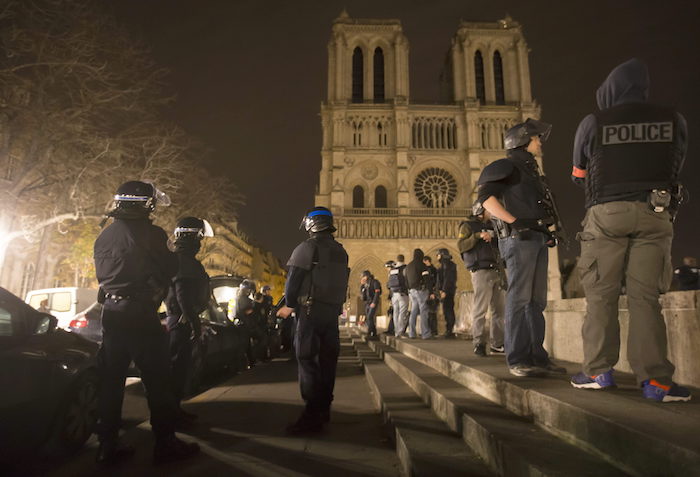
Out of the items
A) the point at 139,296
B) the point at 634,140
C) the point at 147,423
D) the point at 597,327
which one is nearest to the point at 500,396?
the point at 597,327

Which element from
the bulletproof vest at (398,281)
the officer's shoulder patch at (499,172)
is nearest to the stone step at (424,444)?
the officer's shoulder patch at (499,172)

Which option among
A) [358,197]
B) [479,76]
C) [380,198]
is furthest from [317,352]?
[479,76]

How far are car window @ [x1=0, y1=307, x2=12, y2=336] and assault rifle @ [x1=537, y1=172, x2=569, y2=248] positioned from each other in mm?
3754

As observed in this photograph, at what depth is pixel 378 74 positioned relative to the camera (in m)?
38.4

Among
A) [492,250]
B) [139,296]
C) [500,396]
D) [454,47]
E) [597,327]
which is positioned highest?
[454,47]

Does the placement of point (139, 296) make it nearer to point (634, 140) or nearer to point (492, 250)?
point (634, 140)

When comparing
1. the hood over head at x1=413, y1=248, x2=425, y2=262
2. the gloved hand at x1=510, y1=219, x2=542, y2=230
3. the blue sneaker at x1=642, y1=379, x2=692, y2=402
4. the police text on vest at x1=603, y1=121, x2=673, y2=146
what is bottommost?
the blue sneaker at x1=642, y1=379, x2=692, y2=402

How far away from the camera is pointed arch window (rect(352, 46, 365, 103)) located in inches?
1497

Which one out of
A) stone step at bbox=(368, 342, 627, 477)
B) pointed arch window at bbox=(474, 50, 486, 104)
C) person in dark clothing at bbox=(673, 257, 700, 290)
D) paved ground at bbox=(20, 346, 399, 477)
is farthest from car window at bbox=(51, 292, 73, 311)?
pointed arch window at bbox=(474, 50, 486, 104)

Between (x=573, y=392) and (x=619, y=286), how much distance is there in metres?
0.68

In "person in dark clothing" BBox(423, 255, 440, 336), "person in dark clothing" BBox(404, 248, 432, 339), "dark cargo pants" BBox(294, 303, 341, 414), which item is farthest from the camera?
"person in dark clothing" BBox(423, 255, 440, 336)

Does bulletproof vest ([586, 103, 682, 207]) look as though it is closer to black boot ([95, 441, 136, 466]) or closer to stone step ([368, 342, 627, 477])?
stone step ([368, 342, 627, 477])

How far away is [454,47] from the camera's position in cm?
3856

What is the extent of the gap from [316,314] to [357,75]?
126 ft
